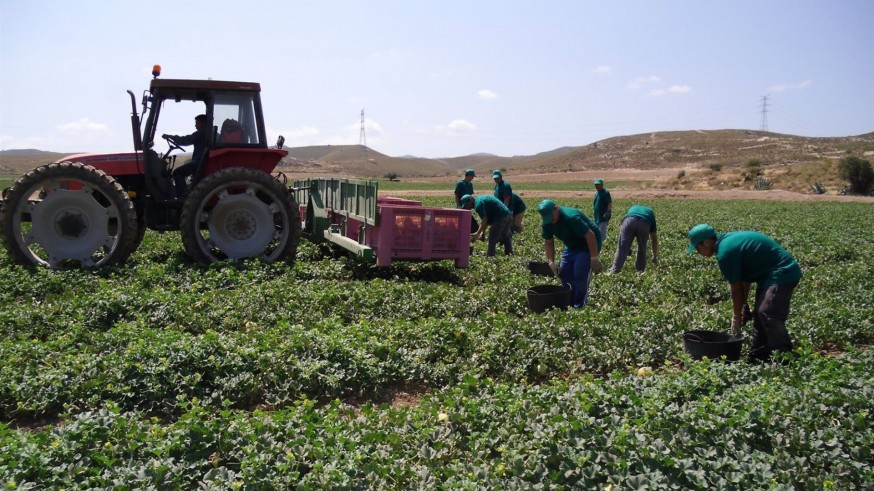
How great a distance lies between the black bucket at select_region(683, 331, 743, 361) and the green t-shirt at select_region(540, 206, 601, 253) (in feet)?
7.39

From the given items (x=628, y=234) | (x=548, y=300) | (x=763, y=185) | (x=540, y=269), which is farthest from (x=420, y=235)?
(x=763, y=185)

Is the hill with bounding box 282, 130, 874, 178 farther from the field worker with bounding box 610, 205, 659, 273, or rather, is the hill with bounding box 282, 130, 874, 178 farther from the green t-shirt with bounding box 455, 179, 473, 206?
the field worker with bounding box 610, 205, 659, 273

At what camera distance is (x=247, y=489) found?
12.5 ft

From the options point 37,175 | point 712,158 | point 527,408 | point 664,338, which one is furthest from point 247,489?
point 712,158

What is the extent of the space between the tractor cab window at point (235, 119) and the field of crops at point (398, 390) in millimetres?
2052

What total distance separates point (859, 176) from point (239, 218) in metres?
49.7

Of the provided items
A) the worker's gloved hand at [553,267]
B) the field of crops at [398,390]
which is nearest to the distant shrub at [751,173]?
the field of crops at [398,390]

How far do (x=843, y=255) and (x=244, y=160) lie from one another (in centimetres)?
1245

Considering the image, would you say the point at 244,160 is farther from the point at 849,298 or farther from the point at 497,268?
the point at 849,298

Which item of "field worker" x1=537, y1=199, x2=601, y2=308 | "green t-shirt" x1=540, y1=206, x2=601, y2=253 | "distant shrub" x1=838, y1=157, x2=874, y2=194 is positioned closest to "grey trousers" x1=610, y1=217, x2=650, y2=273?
"field worker" x1=537, y1=199, x2=601, y2=308

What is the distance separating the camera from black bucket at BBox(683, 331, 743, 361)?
635 centimetres

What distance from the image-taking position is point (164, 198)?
1046 centimetres

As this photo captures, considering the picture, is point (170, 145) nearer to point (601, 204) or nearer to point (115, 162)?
point (115, 162)

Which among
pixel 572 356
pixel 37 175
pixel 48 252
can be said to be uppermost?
pixel 37 175
